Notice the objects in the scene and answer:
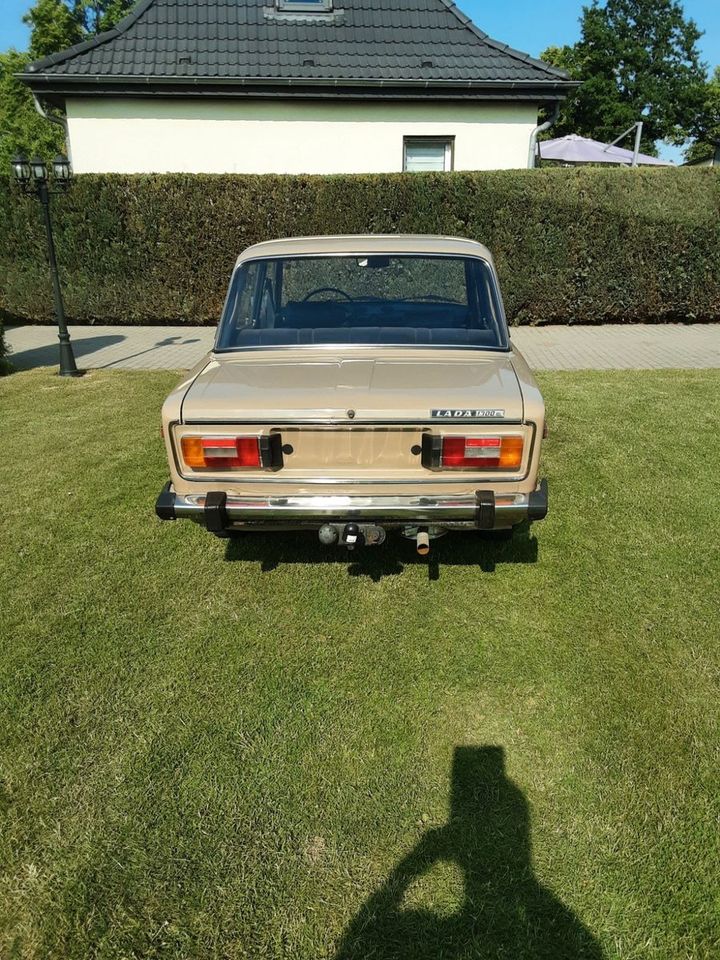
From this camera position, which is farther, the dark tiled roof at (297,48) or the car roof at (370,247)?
the dark tiled roof at (297,48)

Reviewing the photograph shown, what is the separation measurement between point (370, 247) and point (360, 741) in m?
2.86

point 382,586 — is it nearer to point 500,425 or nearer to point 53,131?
point 500,425

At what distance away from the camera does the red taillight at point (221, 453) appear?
116 inches

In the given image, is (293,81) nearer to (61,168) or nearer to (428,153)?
(428,153)

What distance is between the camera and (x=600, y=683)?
2879 millimetres

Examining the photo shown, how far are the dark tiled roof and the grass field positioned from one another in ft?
36.2

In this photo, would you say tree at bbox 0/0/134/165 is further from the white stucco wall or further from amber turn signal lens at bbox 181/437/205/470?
amber turn signal lens at bbox 181/437/205/470

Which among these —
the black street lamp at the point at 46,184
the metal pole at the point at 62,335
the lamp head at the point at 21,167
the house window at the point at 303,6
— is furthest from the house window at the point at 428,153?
the lamp head at the point at 21,167

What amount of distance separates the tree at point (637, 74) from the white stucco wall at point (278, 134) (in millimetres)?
36399

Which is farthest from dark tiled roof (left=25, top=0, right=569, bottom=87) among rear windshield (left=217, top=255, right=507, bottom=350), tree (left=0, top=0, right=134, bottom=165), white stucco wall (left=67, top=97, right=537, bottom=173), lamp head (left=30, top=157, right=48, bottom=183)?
tree (left=0, top=0, right=134, bottom=165)

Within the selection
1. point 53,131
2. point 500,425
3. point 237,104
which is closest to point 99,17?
point 53,131

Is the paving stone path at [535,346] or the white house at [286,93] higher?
the white house at [286,93]

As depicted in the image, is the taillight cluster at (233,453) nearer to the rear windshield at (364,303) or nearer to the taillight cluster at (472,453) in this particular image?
the taillight cluster at (472,453)

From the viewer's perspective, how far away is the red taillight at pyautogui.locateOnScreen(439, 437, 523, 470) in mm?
2910
